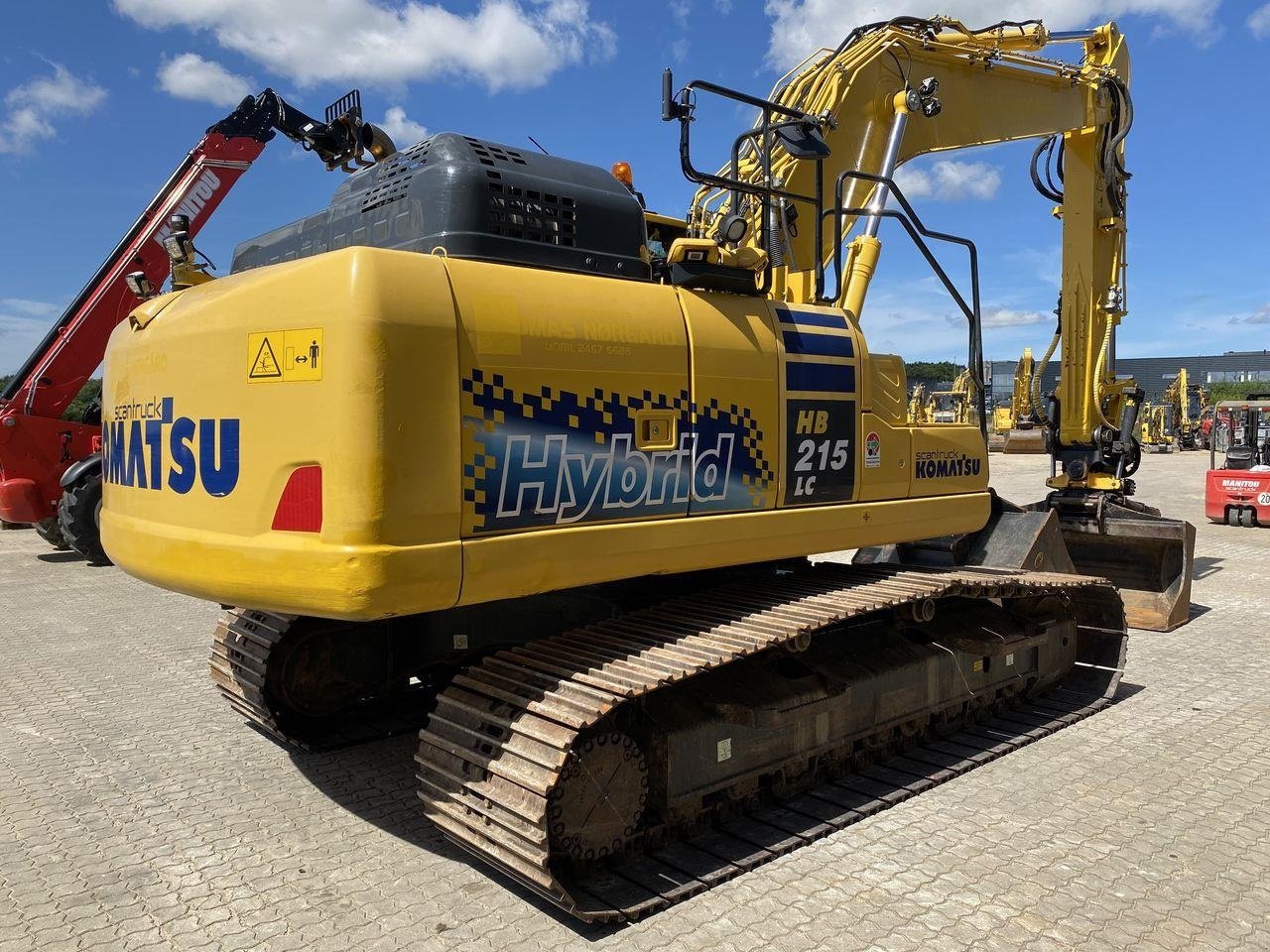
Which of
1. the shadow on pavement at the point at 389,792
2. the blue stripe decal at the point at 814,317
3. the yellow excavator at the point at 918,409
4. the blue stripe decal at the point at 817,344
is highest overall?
the blue stripe decal at the point at 814,317

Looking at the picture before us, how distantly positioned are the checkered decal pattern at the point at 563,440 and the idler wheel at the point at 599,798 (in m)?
0.88

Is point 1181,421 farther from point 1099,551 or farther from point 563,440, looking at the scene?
point 563,440

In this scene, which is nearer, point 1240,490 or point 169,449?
point 169,449

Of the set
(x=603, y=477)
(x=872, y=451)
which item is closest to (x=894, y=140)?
(x=872, y=451)

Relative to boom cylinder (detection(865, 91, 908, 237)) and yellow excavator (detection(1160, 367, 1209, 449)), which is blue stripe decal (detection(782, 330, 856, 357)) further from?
yellow excavator (detection(1160, 367, 1209, 449))

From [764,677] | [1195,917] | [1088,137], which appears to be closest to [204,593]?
[764,677]

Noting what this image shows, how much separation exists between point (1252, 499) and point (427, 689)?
13908 millimetres

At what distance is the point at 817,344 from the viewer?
4.59 meters

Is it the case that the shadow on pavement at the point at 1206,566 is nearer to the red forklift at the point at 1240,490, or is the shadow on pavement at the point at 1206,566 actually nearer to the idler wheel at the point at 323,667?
the red forklift at the point at 1240,490

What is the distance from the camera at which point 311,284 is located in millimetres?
3268

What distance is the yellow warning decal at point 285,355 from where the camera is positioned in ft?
10.6

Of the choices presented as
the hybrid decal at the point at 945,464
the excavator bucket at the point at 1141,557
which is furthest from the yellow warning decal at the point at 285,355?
the excavator bucket at the point at 1141,557

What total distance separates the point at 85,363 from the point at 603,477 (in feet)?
38.2

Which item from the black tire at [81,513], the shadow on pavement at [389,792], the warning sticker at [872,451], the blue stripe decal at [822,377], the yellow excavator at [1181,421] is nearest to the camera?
the shadow on pavement at [389,792]
